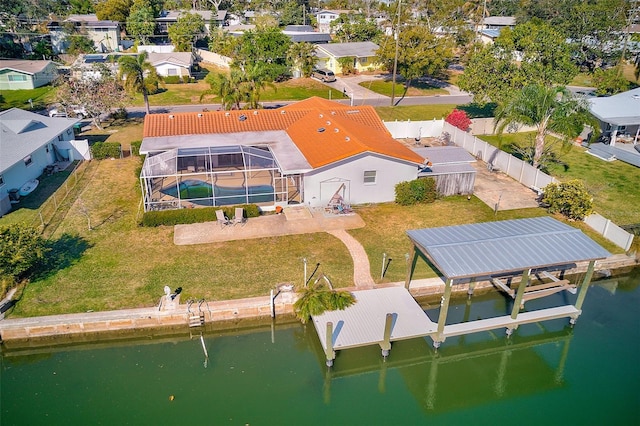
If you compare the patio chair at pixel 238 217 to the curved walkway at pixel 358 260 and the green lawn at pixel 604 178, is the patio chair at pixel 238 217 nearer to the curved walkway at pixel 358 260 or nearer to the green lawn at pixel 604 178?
the curved walkway at pixel 358 260

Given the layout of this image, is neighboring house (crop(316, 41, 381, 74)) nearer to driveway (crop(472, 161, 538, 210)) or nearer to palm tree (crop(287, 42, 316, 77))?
palm tree (crop(287, 42, 316, 77))

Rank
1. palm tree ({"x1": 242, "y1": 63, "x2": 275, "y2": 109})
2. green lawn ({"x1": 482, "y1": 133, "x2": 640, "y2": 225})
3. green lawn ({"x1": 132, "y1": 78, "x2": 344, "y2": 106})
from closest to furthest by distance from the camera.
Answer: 1. green lawn ({"x1": 482, "y1": 133, "x2": 640, "y2": 225})
2. palm tree ({"x1": 242, "y1": 63, "x2": 275, "y2": 109})
3. green lawn ({"x1": 132, "y1": 78, "x2": 344, "y2": 106})

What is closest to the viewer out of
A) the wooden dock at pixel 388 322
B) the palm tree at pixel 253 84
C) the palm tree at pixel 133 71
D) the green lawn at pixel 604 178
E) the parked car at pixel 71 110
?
the wooden dock at pixel 388 322

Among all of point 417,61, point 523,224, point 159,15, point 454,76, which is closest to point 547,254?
point 523,224

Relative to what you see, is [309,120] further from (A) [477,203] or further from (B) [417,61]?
(B) [417,61]

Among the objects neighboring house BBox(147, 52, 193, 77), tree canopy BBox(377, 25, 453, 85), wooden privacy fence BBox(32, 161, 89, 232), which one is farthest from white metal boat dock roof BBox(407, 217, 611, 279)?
neighboring house BBox(147, 52, 193, 77)

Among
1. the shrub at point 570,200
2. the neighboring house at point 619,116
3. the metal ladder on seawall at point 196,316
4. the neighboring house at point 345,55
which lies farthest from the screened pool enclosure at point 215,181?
the neighboring house at point 345,55

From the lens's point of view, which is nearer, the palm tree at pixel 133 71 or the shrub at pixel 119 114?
the palm tree at pixel 133 71
